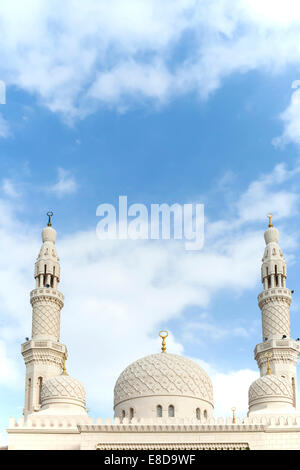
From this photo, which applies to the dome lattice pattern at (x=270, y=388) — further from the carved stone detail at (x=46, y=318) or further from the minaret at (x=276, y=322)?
the carved stone detail at (x=46, y=318)

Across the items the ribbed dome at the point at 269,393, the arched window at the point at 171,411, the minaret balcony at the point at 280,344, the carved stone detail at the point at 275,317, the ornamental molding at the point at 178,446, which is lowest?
the ornamental molding at the point at 178,446

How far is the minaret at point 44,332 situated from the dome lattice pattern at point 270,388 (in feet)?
34.9

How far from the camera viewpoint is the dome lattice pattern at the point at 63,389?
3077 centimetres

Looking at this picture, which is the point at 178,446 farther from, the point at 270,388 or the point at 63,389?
the point at 63,389

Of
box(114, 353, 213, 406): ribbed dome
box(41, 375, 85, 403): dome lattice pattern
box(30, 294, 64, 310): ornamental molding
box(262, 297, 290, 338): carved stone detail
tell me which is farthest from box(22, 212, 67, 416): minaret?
box(262, 297, 290, 338): carved stone detail

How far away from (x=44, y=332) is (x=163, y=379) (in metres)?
9.00

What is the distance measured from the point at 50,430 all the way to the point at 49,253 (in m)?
13.0

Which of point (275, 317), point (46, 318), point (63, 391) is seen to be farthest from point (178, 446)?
point (46, 318)

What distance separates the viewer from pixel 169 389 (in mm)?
30297

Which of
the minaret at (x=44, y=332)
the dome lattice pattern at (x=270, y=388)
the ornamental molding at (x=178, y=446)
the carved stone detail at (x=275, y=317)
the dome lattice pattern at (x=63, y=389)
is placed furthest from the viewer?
the carved stone detail at (x=275, y=317)

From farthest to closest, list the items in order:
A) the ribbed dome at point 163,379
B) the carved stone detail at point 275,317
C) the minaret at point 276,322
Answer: the carved stone detail at point 275,317, the minaret at point 276,322, the ribbed dome at point 163,379

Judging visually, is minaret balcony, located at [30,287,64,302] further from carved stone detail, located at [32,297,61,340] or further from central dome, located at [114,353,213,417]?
central dome, located at [114,353,213,417]

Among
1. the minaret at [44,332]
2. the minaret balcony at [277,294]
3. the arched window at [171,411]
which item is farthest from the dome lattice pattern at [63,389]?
the minaret balcony at [277,294]
